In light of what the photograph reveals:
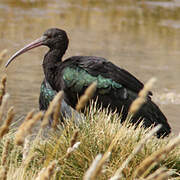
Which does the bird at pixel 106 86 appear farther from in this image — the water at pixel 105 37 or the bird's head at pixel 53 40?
the water at pixel 105 37

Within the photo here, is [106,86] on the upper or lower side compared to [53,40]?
lower

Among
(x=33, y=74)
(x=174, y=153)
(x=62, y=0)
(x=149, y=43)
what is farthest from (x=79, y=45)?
(x=174, y=153)

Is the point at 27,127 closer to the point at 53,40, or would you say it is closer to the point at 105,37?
the point at 53,40

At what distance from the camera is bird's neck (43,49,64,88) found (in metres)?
6.88

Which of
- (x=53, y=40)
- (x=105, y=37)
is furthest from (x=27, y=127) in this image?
(x=105, y=37)

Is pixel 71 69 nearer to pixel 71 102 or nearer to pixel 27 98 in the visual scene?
pixel 71 102

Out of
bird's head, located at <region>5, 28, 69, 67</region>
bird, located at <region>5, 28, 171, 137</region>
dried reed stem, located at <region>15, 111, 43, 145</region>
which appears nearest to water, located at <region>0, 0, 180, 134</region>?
bird's head, located at <region>5, 28, 69, 67</region>

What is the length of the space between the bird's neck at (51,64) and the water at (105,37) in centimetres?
152

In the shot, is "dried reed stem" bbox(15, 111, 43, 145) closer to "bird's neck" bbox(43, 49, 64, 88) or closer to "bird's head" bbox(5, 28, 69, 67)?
"bird's neck" bbox(43, 49, 64, 88)

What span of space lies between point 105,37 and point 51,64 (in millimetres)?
9688

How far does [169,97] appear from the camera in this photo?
10312 millimetres

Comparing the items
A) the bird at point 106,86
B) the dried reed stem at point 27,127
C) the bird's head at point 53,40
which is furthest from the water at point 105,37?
the dried reed stem at point 27,127

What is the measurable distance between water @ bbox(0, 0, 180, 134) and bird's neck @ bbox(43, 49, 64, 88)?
5.00 feet

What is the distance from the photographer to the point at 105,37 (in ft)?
54.6
